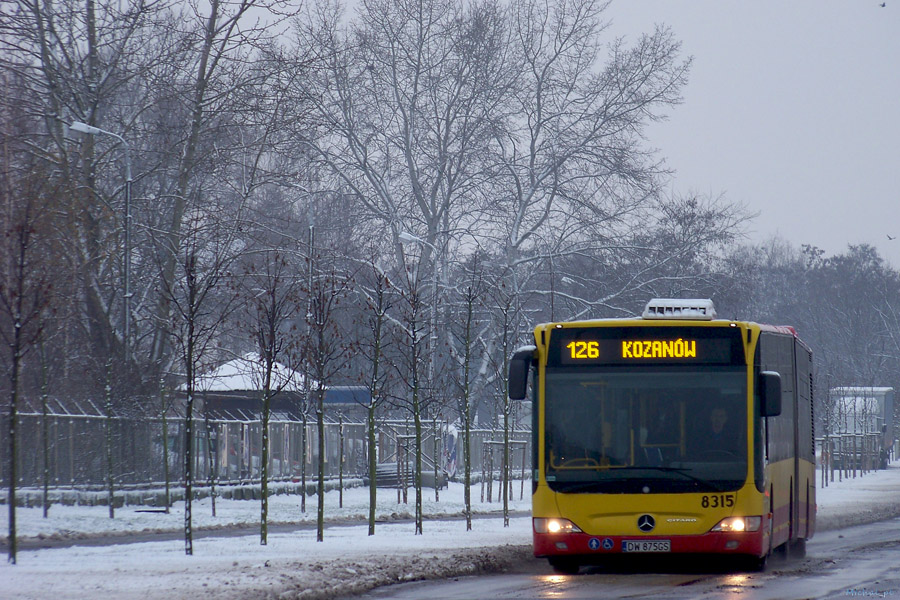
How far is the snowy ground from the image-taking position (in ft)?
41.8

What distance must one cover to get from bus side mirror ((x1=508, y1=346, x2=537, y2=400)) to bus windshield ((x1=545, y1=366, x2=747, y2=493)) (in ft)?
2.36

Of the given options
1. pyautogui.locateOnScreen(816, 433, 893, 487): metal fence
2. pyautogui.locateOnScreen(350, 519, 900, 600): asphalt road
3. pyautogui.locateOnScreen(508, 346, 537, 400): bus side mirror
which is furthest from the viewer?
pyautogui.locateOnScreen(816, 433, 893, 487): metal fence

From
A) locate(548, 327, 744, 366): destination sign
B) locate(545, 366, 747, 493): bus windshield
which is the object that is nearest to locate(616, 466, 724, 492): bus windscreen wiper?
locate(545, 366, 747, 493): bus windshield

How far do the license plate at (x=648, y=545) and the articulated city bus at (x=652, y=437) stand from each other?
0.01 m

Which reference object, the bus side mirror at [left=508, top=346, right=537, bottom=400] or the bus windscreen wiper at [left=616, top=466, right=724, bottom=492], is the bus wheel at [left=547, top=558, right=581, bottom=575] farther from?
the bus side mirror at [left=508, top=346, right=537, bottom=400]

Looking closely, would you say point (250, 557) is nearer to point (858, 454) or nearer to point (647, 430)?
point (647, 430)

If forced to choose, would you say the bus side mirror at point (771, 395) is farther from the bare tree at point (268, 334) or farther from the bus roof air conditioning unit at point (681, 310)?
the bare tree at point (268, 334)

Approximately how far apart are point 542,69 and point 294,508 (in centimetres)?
2040

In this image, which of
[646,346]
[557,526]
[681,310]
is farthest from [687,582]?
[681,310]

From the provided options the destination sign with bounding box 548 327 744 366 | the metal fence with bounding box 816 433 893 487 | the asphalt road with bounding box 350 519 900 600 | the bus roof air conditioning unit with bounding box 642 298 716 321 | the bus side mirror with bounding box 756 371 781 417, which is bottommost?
the metal fence with bounding box 816 433 893 487

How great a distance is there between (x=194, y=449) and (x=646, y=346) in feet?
64.6

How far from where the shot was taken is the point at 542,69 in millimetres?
46562

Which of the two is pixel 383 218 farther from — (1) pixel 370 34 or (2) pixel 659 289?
(2) pixel 659 289

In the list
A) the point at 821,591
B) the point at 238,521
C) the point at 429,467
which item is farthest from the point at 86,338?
the point at 821,591
